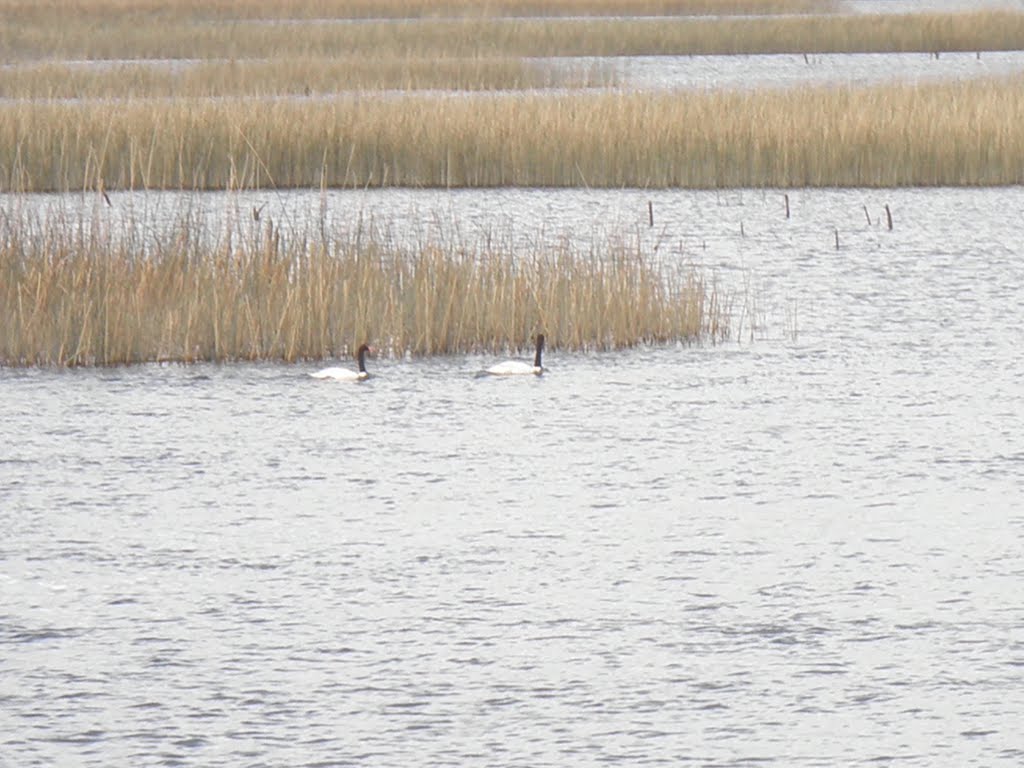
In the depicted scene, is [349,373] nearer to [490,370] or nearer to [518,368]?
[490,370]

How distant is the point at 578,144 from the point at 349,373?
9.24m

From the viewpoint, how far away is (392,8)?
39.7 metres

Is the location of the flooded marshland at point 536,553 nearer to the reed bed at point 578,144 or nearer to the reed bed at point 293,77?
the reed bed at point 578,144

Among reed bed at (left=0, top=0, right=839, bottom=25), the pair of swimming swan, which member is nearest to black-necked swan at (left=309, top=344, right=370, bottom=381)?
the pair of swimming swan

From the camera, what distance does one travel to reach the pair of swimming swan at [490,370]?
10.7 meters

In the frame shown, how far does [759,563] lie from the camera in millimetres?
7105

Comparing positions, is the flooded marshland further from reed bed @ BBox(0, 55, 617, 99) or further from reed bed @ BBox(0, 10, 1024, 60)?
reed bed @ BBox(0, 10, 1024, 60)

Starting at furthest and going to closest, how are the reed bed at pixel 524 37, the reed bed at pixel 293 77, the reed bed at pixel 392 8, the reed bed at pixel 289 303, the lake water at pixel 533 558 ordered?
the reed bed at pixel 392 8, the reed bed at pixel 524 37, the reed bed at pixel 293 77, the reed bed at pixel 289 303, the lake water at pixel 533 558

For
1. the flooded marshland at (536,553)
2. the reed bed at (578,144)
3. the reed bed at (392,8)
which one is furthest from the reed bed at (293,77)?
the flooded marshland at (536,553)

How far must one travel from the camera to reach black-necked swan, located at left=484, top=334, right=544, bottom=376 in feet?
35.4

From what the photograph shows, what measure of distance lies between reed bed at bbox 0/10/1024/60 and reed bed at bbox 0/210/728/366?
18.8 meters

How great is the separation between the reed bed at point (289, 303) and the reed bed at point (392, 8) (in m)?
26.2

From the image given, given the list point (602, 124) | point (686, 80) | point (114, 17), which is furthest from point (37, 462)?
point (114, 17)

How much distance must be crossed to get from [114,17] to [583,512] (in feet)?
98.4
